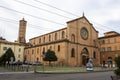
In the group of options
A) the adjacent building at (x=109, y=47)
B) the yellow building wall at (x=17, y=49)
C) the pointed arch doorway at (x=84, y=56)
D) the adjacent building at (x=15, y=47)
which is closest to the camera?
the pointed arch doorway at (x=84, y=56)

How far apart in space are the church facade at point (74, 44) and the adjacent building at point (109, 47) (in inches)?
195

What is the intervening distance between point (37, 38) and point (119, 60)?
215ft

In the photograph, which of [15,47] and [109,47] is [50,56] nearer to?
[109,47]

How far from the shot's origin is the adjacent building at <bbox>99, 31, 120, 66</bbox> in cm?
6812

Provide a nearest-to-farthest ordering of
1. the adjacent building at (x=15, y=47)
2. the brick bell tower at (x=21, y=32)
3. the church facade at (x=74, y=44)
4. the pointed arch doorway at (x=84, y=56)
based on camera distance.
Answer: the church facade at (x=74, y=44)
the pointed arch doorway at (x=84, y=56)
the adjacent building at (x=15, y=47)
the brick bell tower at (x=21, y=32)

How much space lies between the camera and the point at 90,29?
66.1 metres

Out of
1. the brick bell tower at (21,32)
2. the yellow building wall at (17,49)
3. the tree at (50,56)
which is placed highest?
the brick bell tower at (21,32)

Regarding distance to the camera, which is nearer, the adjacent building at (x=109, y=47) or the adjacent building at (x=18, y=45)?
the adjacent building at (x=109, y=47)

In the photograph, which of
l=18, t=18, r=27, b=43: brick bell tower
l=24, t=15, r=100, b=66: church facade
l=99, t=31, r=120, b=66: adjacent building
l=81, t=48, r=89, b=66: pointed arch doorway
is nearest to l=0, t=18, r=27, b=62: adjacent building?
l=18, t=18, r=27, b=43: brick bell tower

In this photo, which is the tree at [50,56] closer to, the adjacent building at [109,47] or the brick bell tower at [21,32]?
the adjacent building at [109,47]

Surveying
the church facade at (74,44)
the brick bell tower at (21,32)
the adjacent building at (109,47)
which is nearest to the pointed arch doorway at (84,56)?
the church facade at (74,44)

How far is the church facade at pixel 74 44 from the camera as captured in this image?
56.0 meters

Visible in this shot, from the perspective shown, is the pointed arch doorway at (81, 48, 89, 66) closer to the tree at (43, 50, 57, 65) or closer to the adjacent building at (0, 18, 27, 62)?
the tree at (43, 50, 57, 65)

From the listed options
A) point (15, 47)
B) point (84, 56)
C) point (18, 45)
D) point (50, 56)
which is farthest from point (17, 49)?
point (84, 56)
